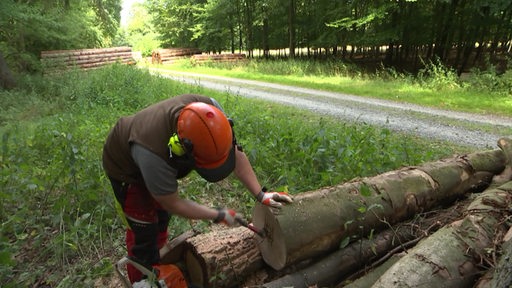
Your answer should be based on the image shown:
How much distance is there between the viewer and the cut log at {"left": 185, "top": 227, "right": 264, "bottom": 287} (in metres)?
2.40

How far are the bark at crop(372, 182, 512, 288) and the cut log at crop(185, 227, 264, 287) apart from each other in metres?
0.89

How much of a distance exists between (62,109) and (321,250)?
852cm

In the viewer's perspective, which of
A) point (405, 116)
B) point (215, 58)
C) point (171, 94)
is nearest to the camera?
point (405, 116)

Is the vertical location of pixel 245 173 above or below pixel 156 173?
below

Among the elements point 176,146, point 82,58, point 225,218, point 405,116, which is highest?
point 176,146

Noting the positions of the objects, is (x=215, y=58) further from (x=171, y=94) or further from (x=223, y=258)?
(x=223, y=258)

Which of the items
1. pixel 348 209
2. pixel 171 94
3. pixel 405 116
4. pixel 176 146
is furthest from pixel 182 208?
pixel 171 94

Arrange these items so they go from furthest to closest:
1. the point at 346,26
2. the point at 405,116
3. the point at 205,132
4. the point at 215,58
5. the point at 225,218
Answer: the point at 215,58
the point at 346,26
the point at 405,116
the point at 225,218
the point at 205,132

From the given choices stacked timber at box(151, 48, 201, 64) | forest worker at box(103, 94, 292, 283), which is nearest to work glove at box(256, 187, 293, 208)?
forest worker at box(103, 94, 292, 283)

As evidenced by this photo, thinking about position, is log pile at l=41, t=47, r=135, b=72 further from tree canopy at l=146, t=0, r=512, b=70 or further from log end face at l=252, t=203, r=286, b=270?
log end face at l=252, t=203, r=286, b=270

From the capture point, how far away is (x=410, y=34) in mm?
17422

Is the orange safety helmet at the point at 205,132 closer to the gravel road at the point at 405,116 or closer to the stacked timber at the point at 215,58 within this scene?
the gravel road at the point at 405,116

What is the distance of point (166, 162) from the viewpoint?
1.97 m

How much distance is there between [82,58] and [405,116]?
16.6m
